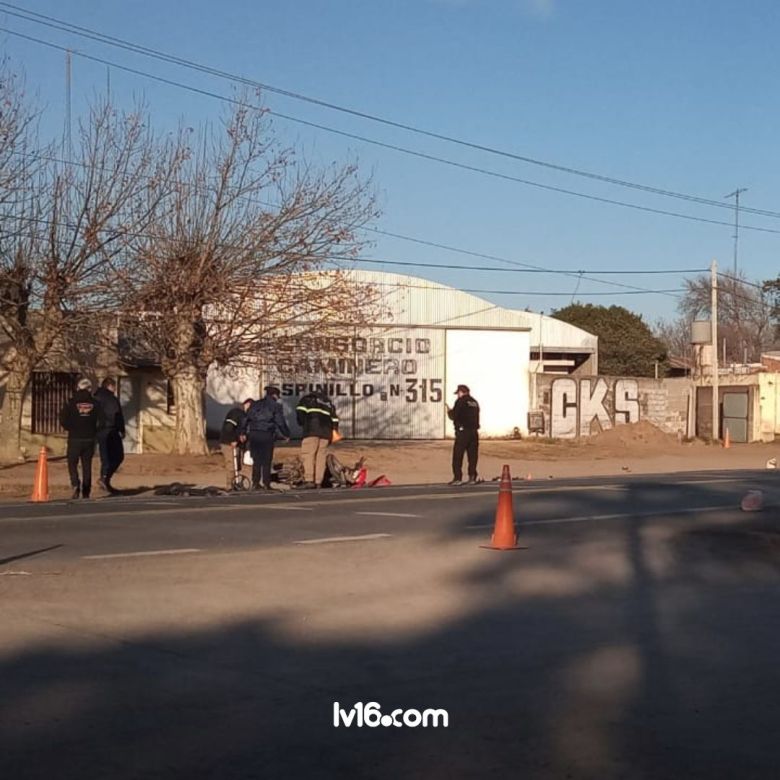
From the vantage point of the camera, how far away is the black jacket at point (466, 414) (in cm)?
2322

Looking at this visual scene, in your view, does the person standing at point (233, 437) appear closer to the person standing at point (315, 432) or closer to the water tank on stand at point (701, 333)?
the person standing at point (315, 432)

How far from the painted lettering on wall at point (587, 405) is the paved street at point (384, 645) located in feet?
115

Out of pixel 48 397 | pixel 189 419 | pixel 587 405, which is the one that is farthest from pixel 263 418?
pixel 587 405

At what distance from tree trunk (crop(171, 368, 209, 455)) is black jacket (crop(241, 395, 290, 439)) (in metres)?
10.4

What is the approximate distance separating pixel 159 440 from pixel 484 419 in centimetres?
1768

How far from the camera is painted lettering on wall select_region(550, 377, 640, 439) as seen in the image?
51969 millimetres

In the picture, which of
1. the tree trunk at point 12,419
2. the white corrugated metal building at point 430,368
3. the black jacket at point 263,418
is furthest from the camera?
the white corrugated metal building at point 430,368

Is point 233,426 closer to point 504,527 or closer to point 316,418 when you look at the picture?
point 316,418

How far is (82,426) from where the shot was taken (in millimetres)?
20375

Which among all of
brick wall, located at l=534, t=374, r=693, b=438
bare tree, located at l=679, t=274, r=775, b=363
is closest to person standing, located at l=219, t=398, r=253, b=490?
brick wall, located at l=534, t=374, r=693, b=438

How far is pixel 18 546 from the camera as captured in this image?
13359 mm

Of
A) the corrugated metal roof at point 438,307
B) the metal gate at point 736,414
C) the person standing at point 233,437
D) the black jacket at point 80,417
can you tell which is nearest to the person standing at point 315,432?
the person standing at point 233,437

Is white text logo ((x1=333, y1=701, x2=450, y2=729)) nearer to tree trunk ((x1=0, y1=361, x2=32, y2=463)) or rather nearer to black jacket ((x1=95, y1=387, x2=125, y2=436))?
black jacket ((x1=95, y1=387, x2=125, y2=436))

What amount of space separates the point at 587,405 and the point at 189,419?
2326cm
